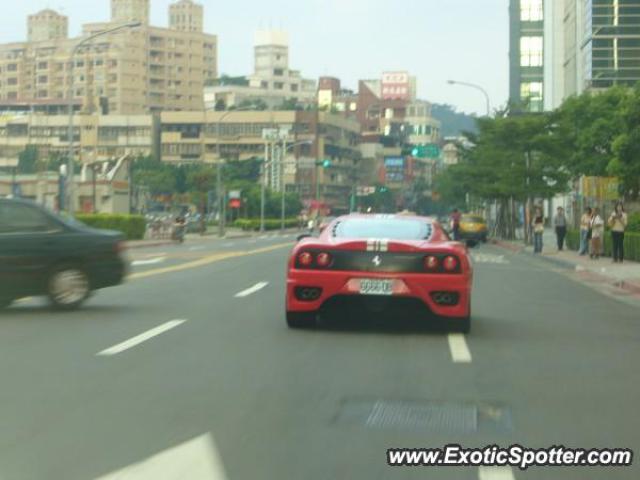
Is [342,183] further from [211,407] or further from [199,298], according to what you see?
[211,407]

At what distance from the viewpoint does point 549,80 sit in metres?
99.2

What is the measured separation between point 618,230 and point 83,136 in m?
99.0

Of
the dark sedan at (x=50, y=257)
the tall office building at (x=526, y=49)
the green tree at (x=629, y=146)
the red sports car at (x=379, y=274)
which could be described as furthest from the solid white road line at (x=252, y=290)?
the tall office building at (x=526, y=49)

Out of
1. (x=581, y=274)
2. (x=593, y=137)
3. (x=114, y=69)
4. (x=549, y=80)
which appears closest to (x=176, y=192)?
(x=549, y=80)

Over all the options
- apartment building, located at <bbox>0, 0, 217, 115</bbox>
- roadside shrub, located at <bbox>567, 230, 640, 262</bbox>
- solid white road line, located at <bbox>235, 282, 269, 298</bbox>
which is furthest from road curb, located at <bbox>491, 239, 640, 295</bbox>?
apartment building, located at <bbox>0, 0, 217, 115</bbox>

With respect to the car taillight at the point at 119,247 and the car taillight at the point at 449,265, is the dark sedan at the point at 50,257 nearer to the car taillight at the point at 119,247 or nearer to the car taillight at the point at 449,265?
the car taillight at the point at 119,247

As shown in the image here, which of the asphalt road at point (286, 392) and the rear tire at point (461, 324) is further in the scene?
the rear tire at point (461, 324)

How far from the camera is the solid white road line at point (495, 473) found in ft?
19.6

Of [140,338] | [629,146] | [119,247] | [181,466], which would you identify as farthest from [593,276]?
[181,466]

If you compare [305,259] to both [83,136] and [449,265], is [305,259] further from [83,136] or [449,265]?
[83,136]

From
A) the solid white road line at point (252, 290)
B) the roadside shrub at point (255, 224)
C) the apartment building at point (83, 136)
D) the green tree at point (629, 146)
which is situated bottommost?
the roadside shrub at point (255, 224)

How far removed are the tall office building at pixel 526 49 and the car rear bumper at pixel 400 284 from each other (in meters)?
108

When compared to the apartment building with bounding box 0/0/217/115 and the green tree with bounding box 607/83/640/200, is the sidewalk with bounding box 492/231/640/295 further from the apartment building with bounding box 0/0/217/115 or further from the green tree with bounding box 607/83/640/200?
the apartment building with bounding box 0/0/217/115

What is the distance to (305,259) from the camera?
40.1ft
